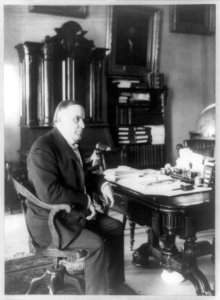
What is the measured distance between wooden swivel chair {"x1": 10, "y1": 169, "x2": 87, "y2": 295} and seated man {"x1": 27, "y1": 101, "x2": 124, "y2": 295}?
37 mm

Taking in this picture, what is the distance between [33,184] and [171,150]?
4577mm

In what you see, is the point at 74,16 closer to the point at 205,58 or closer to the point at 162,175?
the point at 205,58

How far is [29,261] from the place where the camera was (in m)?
3.11

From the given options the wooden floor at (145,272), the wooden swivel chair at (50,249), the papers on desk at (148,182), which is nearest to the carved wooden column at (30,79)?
the wooden floor at (145,272)

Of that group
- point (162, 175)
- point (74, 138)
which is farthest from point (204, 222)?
point (74, 138)

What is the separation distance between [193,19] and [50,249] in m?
5.34

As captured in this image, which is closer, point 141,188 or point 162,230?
point 162,230

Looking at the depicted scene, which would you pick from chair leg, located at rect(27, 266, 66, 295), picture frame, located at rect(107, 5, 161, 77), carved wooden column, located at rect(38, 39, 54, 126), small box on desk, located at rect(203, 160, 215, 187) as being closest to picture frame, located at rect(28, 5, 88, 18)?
picture frame, located at rect(107, 5, 161, 77)

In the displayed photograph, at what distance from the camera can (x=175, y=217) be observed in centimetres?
202

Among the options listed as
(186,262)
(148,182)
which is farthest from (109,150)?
(186,262)

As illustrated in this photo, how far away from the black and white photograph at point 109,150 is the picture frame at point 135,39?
17 mm

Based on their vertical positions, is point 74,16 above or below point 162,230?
above

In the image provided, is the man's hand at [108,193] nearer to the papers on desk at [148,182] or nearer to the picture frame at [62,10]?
the papers on desk at [148,182]

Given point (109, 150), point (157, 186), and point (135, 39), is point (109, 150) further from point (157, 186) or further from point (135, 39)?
point (135, 39)
